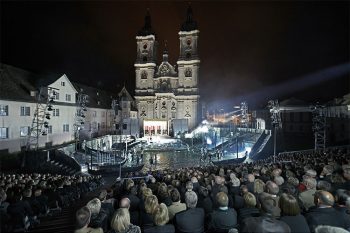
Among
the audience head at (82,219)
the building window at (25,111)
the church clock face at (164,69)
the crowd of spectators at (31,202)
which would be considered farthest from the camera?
the church clock face at (164,69)

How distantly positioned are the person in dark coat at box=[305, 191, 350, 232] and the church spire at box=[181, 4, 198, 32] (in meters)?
73.5

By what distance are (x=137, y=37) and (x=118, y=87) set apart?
19947mm

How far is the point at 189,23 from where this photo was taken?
73062 millimetres

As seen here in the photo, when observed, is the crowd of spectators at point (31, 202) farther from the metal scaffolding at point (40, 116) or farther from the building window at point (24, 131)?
the building window at point (24, 131)

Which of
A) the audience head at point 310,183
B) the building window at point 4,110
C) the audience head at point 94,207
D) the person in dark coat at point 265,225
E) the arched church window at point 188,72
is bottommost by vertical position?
the audience head at point 94,207

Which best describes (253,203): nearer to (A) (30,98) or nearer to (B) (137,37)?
(A) (30,98)

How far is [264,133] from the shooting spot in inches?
1599

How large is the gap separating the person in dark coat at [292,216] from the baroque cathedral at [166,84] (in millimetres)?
61923

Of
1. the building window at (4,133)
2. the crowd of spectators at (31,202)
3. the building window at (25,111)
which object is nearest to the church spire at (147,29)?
the building window at (25,111)

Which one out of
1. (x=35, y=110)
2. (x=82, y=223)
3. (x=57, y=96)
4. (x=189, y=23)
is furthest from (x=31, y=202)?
(x=189, y=23)

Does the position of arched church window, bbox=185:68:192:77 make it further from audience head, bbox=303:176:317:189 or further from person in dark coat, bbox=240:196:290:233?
person in dark coat, bbox=240:196:290:233

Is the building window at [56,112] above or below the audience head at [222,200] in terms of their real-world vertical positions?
above

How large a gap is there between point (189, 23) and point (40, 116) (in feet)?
189

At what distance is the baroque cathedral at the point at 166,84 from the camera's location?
6894cm
